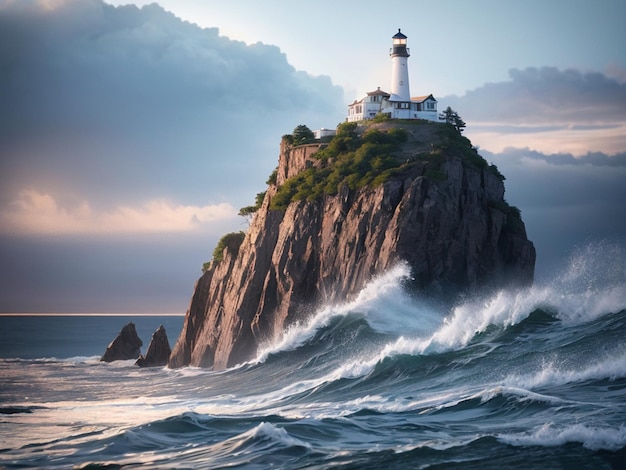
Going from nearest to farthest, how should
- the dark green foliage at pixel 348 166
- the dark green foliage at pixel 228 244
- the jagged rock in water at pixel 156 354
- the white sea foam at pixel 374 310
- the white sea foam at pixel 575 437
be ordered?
the white sea foam at pixel 575 437 < the white sea foam at pixel 374 310 < the dark green foliage at pixel 348 166 < the dark green foliage at pixel 228 244 < the jagged rock in water at pixel 156 354

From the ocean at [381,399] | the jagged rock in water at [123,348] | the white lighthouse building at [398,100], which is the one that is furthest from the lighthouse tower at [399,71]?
the jagged rock in water at [123,348]

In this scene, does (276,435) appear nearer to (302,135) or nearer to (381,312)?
(381,312)

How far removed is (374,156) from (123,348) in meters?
39.4

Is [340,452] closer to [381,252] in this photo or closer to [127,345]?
[381,252]

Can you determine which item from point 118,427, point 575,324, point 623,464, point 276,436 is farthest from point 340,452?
point 575,324

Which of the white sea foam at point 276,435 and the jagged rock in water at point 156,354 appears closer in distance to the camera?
the white sea foam at point 276,435

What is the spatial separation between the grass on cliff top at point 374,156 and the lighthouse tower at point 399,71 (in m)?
12.8

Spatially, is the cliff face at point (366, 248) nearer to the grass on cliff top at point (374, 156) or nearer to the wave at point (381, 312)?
the grass on cliff top at point (374, 156)

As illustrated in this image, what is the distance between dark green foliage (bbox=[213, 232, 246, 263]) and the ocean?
10273 mm

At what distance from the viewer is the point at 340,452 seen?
26172 millimetres

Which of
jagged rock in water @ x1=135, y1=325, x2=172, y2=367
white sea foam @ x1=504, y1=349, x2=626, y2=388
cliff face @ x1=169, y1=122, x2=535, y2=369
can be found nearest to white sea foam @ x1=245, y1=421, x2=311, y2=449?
white sea foam @ x1=504, y1=349, x2=626, y2=388

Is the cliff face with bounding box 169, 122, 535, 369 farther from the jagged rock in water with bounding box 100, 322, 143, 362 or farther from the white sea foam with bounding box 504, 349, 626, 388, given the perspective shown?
the jagged rock in water with bounding box 100, 322, 143, 362

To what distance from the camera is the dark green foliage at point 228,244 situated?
69.7 metres

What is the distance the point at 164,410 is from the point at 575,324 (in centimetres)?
1958
